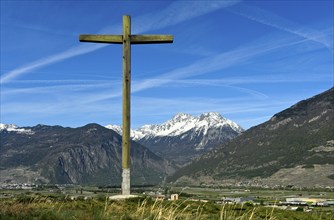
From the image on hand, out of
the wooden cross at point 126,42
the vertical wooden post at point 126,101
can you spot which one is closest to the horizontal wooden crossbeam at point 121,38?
the wooden cross at point 126,42

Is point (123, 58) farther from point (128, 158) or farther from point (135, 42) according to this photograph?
point (128, 158)

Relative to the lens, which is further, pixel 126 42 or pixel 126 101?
pixel 126 42

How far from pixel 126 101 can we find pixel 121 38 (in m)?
2.49

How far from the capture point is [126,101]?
1641 cm

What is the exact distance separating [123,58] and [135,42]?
0.81m

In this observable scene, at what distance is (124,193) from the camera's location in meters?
15.9

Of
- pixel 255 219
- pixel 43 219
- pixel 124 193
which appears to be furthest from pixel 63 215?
pixel 124 193

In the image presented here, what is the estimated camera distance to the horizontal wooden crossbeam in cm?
1656

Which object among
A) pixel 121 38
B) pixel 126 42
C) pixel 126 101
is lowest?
pixel 126 101

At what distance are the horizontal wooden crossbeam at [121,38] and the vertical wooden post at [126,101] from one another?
0.81ft

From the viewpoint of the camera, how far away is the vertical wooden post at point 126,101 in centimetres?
1602

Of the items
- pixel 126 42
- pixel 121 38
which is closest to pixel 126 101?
pixel 126 42

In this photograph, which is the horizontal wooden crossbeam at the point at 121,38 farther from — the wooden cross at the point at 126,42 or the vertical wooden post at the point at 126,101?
the vertical wooden post at the point at 126,101

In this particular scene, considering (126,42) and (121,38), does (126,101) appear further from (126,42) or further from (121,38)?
(121,38)
